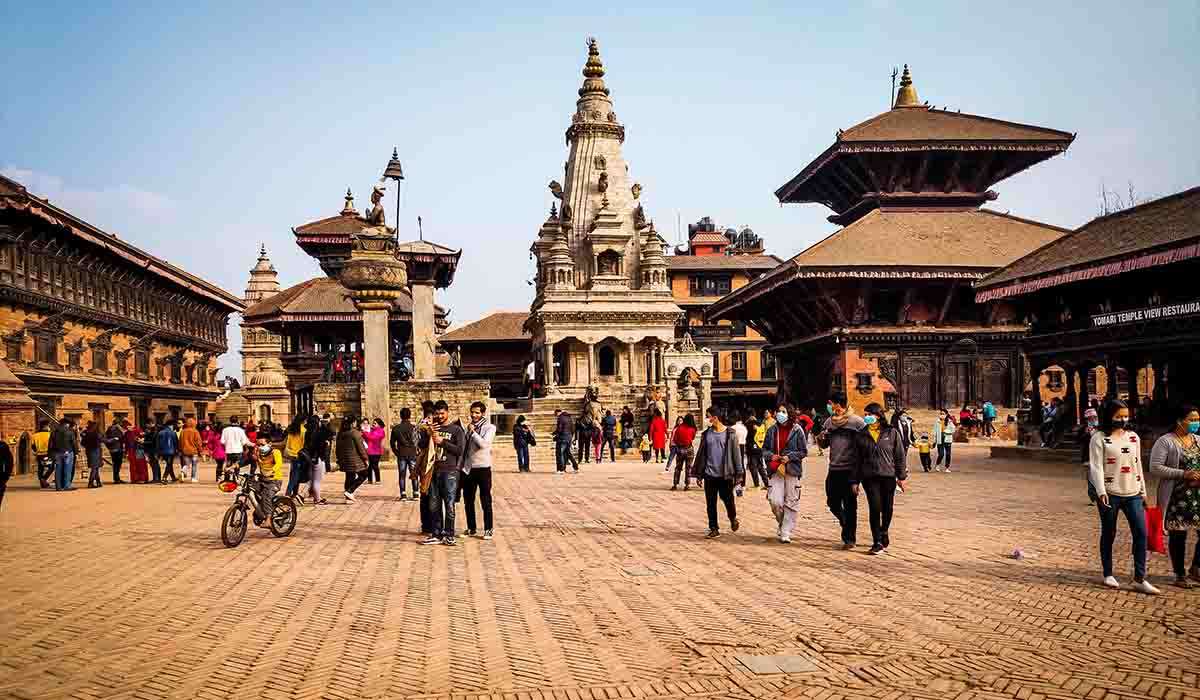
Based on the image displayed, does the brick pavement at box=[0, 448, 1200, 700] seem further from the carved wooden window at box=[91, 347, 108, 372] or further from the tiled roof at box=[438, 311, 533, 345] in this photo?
the tiled roof at box=[438, 311, 533, 345]

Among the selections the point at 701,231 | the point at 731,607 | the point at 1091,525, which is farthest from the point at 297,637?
the point at 701,231

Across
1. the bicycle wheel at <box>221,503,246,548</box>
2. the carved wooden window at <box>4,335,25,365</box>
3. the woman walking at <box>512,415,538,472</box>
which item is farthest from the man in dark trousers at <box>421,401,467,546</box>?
the carved wooden window at <box>4,335,25,365</box>

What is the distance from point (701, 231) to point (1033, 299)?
2074 inches

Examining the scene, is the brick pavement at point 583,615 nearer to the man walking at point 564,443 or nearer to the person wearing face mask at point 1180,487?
the person wearing face mask at point 1180,487

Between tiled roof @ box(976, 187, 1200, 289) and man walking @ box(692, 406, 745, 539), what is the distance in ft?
45.0

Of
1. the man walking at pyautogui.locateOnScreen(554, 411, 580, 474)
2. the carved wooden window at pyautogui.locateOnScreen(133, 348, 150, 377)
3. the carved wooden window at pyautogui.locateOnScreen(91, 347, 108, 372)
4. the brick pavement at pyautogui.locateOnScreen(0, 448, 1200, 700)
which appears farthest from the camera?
the carved wooden window at pyautogui.locateOnScreen(133, 348, 150, 377)

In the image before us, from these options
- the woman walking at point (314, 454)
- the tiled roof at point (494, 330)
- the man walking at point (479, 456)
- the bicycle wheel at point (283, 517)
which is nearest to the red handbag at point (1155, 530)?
the man walking at point (479, 456)

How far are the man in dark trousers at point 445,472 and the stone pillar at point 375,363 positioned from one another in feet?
40.3

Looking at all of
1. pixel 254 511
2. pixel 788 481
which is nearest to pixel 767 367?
pixel 788 481

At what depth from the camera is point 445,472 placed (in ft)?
35.7

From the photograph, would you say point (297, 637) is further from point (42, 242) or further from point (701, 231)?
point (701, 231)

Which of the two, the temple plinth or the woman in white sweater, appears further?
the temple plinth

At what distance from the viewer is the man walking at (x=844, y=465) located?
1019 centimetres

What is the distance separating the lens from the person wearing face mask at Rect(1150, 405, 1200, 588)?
791 centimetres
